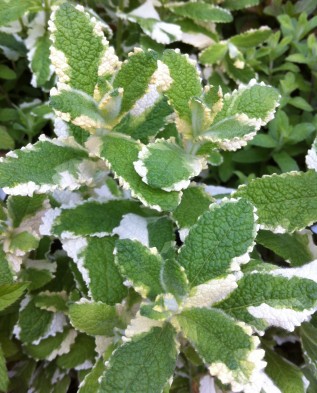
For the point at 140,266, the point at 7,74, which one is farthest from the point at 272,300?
the point at 7,74

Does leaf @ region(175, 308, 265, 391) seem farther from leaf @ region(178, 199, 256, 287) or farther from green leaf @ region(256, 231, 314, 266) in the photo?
green leaf @ region(256, 231, 314, 266)

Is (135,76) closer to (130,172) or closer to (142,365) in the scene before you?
(130,172)

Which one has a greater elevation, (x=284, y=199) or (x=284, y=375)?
(x=284, y=199)

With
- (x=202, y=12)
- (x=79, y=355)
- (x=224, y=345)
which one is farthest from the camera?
(x=202, y=12)

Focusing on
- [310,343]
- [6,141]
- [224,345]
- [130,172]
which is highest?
[130,172]

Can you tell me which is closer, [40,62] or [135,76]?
[135,76]

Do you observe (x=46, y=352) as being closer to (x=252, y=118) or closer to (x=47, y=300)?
(x=47, y=300)

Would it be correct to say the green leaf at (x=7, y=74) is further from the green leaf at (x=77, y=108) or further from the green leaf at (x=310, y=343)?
the green leaf at (x=310, y=343)

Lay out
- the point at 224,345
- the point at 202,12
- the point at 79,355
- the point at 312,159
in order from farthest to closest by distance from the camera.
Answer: the point at 202,12 → the point at 79,355 → the point at 312,159 → the point at 224,345
